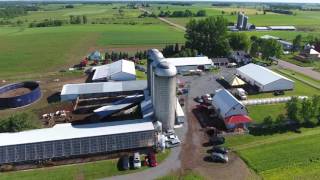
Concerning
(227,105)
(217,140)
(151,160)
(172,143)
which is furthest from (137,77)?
(151,160)

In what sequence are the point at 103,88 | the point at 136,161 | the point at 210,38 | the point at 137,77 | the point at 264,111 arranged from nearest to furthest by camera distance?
the point at 136,161 → the point at 264,111 → the point at 103,88 → the point at 137,77 → the point at 210,38

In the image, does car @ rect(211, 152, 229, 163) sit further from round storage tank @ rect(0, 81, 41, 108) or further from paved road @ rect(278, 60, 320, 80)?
paved road @ rect(278, 60, 320, 80)

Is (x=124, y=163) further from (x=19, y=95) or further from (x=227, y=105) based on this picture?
(x=19, y=95)

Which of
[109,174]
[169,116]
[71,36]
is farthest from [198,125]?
[71,36]

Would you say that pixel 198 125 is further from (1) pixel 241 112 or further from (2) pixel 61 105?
(2) pixel 61 105

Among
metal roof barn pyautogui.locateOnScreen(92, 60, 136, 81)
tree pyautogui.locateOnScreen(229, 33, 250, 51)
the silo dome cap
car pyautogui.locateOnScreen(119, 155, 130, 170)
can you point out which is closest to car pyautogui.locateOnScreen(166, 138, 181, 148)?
car pyautogui.locateOnScreen(119, 155, 130, 170)

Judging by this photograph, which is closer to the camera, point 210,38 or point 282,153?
point 282,153
